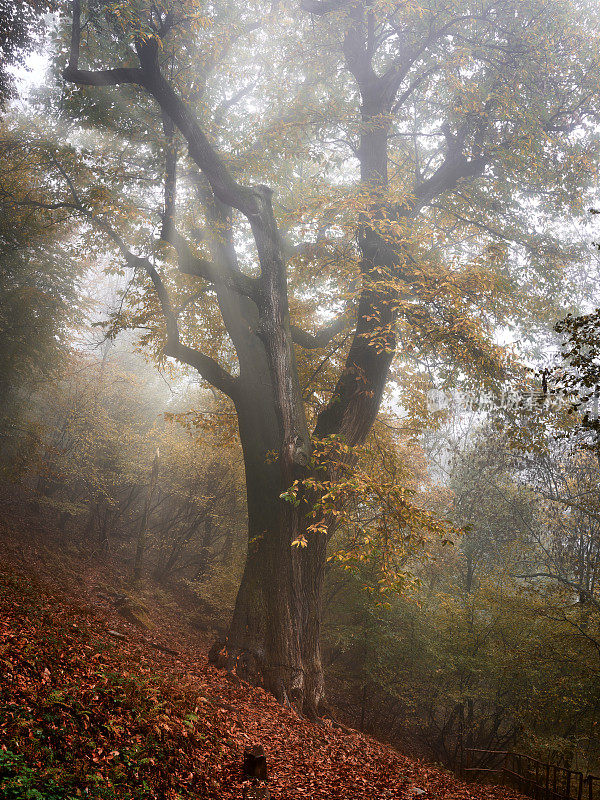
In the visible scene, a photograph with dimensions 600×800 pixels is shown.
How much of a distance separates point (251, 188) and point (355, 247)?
2.88m

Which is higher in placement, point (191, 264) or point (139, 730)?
point (191, 264)

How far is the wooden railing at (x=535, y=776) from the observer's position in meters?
8.19

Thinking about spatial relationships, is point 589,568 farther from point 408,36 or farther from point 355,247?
point 408,36

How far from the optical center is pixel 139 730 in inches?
144

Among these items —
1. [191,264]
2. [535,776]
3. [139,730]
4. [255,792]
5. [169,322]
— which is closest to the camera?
[139,730]

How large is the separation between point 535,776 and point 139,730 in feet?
34.1

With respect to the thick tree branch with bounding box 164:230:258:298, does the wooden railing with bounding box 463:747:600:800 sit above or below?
below

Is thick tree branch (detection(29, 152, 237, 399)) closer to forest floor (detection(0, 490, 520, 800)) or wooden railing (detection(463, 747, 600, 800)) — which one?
forest floor (detection(0, 490, 520, 800))

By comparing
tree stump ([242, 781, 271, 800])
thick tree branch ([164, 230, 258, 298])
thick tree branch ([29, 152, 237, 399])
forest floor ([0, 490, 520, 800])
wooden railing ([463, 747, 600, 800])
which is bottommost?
wooden railing ([463, 747, 600, 800])

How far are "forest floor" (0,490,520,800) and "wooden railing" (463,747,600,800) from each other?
1570mm

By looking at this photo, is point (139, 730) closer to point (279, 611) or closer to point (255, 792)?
point (255, 792)

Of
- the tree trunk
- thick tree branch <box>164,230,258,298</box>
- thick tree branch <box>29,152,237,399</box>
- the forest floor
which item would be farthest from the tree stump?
thick tree branch <box>164,230,258,298</box>

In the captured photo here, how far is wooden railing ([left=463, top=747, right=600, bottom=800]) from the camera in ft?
26.9

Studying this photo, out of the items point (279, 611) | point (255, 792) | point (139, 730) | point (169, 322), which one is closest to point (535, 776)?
point (279, 611)
